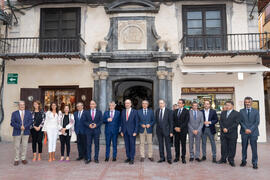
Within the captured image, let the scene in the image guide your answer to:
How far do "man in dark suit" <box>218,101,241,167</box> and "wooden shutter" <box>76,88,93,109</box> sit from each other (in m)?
5.57

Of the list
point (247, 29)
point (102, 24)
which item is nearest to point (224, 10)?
point (247, 29)

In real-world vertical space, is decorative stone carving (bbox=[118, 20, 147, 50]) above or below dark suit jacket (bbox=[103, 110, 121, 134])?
above

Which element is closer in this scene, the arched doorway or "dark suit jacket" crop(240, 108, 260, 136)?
"dark suit jacket" crop(240, 108, 260, 136)

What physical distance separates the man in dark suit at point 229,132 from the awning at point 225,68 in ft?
10.2

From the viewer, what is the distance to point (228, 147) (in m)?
5.88

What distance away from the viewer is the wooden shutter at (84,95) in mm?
9336

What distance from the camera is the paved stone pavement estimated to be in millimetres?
4707

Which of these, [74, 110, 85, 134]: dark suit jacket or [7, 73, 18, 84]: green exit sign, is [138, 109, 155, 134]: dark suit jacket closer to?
[74, 110, 85, 134]: dark suit jacket

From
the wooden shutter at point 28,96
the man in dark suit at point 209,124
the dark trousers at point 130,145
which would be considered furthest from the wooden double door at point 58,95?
the man in dark suit at point 209,124

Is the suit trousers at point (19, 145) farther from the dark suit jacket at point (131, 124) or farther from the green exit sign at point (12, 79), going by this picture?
the green exit sign at point (12, 79)

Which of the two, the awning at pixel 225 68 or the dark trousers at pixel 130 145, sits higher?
the awning at pixel 225 68

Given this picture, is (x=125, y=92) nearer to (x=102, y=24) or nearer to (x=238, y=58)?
(x=102, y=24)

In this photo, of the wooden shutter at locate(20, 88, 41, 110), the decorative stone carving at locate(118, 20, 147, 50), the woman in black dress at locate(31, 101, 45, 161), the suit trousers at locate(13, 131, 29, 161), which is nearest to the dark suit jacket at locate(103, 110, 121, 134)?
the woman in black dress at locate(31, 101, 45, 161)

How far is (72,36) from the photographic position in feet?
32.4
